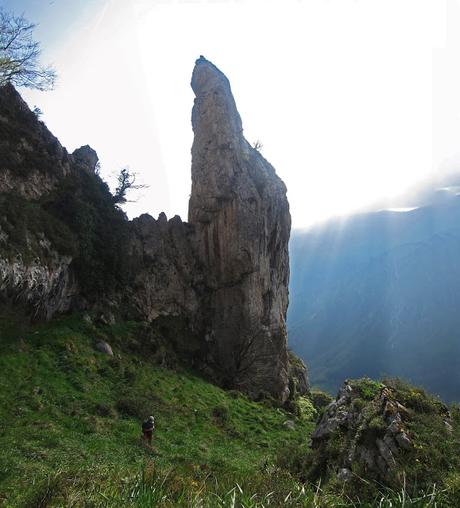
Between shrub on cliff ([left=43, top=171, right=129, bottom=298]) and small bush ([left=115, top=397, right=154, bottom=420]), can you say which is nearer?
small bush ([left=115, top=397, right=154, bottom=420])

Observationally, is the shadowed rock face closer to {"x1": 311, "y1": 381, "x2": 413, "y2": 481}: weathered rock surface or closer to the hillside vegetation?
the hillside vegetation

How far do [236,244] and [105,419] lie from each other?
88.8 feet

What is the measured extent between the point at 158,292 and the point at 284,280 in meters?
20.3

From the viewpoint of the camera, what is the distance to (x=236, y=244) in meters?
45.8

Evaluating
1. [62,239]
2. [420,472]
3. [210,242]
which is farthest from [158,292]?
[420,472]

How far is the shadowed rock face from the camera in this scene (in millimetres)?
43938

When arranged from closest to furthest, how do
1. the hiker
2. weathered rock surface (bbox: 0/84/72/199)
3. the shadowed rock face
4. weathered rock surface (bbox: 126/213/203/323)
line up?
the hiker, weathered rock surface (bbox: 0/84/72/199), weathered rock surface (bbox: 126/213/203/323), the shadowed rock face

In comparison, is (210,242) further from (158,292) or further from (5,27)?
(5,27)

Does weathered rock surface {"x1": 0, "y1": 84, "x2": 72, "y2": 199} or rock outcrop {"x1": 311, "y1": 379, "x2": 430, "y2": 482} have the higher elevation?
weathered rock surface {"x1": 0, "y1": 84, "x2": 72, "y2": 199}

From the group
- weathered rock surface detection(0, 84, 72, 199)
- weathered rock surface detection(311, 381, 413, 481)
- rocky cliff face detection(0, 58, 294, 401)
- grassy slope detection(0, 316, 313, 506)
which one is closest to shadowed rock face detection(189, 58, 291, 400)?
rocky cliff face detection(0, 58, 294, 401)

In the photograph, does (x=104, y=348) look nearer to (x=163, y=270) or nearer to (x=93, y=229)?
(x=93, y=229)

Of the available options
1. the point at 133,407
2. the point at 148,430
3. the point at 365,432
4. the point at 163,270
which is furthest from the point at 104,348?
the point at 365,432

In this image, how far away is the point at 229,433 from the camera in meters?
26.6

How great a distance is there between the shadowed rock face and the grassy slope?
797 cm
